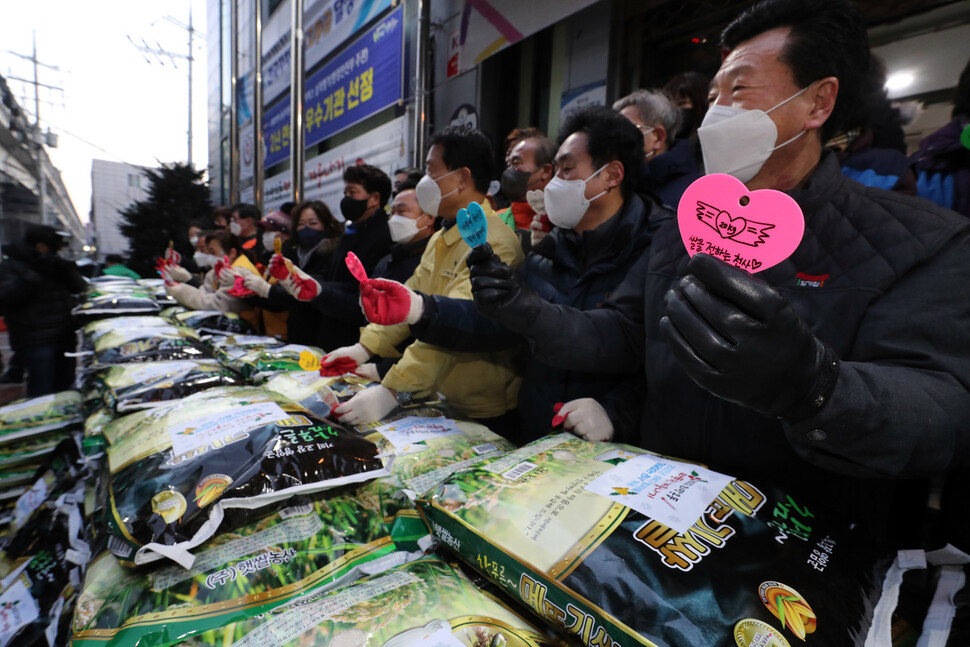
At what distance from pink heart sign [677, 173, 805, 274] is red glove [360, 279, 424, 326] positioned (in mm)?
868

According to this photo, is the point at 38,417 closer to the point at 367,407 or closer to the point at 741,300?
the point at 367,407

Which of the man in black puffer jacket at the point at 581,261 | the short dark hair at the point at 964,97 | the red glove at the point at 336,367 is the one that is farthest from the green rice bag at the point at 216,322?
the short dark hair at the point at 964,97

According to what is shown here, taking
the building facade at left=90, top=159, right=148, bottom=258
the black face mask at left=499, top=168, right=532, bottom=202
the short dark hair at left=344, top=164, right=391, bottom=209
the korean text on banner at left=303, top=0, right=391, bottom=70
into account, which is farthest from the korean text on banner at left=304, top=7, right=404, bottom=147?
the building facade at left=90, top=159, right=148, bottom=258

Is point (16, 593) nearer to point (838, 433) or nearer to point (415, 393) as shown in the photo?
point (415, 393)

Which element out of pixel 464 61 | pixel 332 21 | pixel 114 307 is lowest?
pixel 114 307

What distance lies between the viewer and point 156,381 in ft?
5.74

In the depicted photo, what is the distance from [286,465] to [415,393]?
70cm

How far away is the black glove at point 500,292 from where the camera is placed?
1076 millimetres

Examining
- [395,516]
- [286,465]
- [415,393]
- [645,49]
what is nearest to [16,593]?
[286,465]

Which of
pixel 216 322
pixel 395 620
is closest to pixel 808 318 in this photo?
pixel 395 620

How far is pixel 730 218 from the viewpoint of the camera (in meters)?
0.63

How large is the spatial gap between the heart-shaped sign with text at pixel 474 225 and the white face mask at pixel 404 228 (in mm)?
1190

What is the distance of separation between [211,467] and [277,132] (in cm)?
991

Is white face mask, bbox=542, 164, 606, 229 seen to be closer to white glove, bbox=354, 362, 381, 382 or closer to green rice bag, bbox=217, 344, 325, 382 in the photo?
white glove, bbox=354, 362, 381, 382
